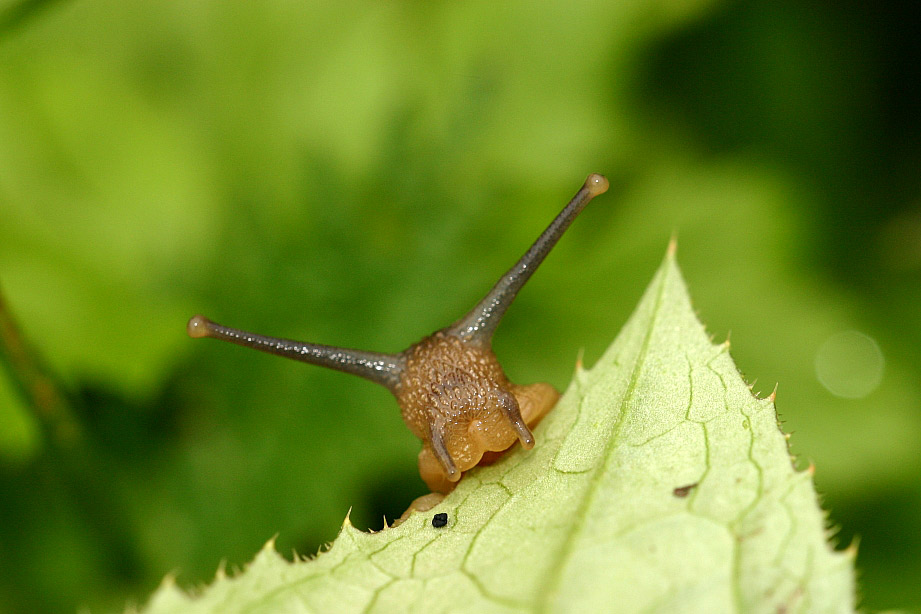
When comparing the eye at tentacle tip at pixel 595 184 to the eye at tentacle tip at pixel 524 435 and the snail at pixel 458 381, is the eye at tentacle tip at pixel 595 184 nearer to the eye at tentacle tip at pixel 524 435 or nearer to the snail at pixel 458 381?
the snail at pixel 458 381

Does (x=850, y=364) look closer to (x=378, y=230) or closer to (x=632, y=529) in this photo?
(x=378, y=230)

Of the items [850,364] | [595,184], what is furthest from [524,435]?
[850,364]

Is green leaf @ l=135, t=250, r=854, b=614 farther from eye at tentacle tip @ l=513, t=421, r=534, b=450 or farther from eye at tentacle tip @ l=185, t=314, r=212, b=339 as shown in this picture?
eye at tentacle tip @ l=185, t=314, r=212, b=339

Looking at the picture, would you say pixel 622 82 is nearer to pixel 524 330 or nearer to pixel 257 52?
pixel 524 330

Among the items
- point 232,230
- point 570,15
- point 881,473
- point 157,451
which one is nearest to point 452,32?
point 570,15

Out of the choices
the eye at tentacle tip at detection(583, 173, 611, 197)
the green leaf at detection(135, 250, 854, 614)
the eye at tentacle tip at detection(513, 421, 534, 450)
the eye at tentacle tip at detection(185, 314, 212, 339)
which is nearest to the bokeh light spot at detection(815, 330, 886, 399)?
the eye at tentacle tip at detection(583, 173, 611, 197)
